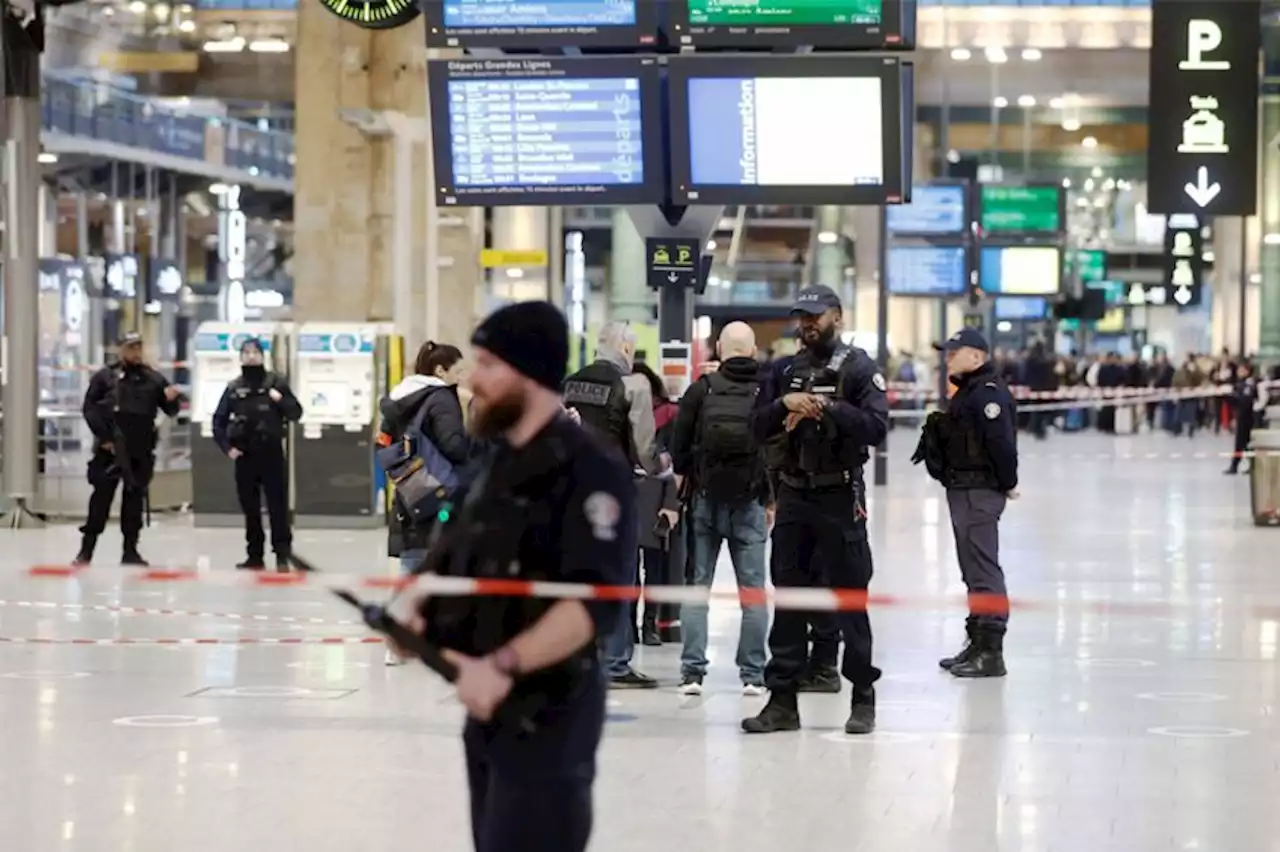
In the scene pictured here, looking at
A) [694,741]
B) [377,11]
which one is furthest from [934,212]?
[694,741]

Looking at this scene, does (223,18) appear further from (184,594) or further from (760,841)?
(760,841)

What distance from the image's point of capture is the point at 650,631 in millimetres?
13328

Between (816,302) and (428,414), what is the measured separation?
2.23 m

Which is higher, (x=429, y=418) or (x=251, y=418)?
(x=429, y=418)

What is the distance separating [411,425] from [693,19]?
218 inches

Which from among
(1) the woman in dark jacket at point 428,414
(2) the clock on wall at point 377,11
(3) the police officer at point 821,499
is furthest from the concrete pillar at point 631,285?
(3) the police officer at point 821,499

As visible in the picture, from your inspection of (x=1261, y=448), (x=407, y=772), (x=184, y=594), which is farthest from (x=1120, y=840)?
(x=1261, y=448)

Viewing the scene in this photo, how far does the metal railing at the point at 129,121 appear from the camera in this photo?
40.6 metres

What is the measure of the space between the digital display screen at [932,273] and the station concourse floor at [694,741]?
2477 centimetres

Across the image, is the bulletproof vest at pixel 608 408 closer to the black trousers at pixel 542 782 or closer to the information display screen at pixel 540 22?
the information display screen at pixel 540 22

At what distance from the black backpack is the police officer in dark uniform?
138 cm

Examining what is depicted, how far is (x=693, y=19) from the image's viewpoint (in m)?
16.1

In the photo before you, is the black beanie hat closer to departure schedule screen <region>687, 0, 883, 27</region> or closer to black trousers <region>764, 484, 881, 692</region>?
black trousers <region>764, 484, 881, 692</region>

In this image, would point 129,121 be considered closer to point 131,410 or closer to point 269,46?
point 269,46
